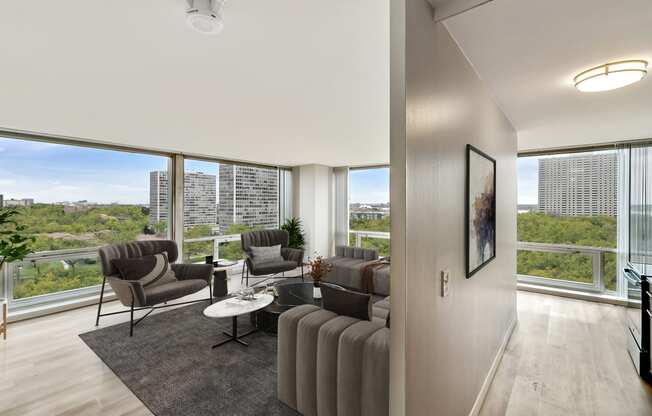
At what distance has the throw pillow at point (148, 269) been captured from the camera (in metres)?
3.45

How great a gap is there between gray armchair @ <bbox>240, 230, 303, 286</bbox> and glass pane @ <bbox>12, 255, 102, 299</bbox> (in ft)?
7.49

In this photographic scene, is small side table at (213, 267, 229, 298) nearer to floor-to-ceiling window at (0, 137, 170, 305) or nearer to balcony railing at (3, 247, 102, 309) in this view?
floor-to-ceiling window at (0, 137, 170, 305)

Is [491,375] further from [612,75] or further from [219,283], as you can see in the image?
[219,283]

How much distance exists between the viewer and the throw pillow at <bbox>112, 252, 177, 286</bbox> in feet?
11.3

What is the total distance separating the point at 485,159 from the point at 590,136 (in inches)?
117

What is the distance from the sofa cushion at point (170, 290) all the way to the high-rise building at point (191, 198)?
184cm

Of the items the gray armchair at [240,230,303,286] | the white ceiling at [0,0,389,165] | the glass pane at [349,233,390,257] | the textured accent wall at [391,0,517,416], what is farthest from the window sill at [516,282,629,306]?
the gray armchair at [240,230,303,286]

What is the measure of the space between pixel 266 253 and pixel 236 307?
2.26 m

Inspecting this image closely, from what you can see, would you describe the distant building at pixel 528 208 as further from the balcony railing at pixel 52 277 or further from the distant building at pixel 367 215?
the balcony railing at pixel 52 277

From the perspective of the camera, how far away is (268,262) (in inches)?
205

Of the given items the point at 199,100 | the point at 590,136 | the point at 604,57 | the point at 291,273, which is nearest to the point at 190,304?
the point at 291,273

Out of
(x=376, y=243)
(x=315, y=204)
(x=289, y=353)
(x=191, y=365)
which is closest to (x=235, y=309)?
(x=191, y=365)

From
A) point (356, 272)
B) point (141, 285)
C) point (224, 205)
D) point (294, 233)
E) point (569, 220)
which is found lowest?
point (356, 272)

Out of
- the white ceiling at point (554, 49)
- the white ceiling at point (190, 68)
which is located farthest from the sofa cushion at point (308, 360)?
the white ceiling at point (554, 49)
